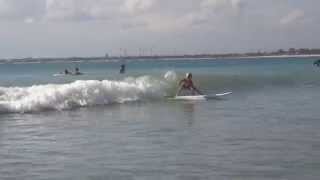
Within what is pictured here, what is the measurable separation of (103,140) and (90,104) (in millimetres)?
14855

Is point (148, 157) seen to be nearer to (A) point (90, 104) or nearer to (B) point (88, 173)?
(B) point (88, 173)

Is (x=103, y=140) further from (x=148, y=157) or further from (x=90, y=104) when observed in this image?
(x=90, y=104)

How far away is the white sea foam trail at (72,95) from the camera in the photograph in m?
29.8

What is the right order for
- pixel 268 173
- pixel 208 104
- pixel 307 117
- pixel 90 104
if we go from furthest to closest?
pixel 90 104
pixel 208 104
pixel 307 117
pixel 268 173

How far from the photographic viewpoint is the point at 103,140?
18.5m

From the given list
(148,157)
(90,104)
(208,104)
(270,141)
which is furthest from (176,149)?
(90,104)

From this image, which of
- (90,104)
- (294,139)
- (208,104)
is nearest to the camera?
(294,139)

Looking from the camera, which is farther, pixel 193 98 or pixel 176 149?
pixel 193 98

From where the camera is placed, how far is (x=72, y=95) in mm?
33250

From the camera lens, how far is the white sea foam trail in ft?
97.9

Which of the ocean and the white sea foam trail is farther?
the white sea foam trail

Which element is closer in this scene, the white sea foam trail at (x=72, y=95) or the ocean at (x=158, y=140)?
the ocean at (x=158, y=140)

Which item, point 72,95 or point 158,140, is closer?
point 158,140

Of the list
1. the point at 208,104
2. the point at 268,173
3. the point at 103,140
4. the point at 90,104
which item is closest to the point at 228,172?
the point at 268,173
